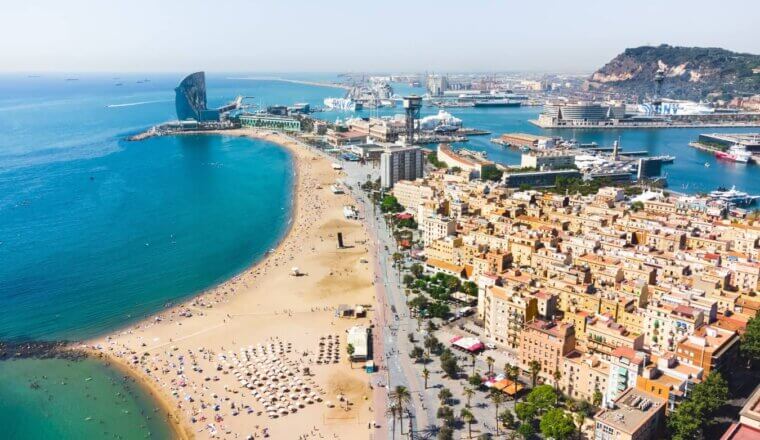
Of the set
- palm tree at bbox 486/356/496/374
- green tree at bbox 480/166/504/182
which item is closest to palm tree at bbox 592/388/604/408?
palm tree at bbox 486/356/496/374

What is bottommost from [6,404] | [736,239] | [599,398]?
[6,404]

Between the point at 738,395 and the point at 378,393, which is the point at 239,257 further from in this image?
the point at 738,395

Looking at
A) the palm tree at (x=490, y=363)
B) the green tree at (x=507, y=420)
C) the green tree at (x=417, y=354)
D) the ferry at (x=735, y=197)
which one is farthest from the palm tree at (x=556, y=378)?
the ferry at (x=735, y=197)

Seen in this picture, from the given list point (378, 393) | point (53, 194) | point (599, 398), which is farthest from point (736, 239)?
point (53, 194)

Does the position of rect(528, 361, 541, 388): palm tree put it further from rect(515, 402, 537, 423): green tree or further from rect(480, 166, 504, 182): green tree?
rect(480, 166, 504, 182): green tree

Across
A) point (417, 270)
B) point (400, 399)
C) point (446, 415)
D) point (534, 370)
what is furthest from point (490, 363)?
point (417, 270)
